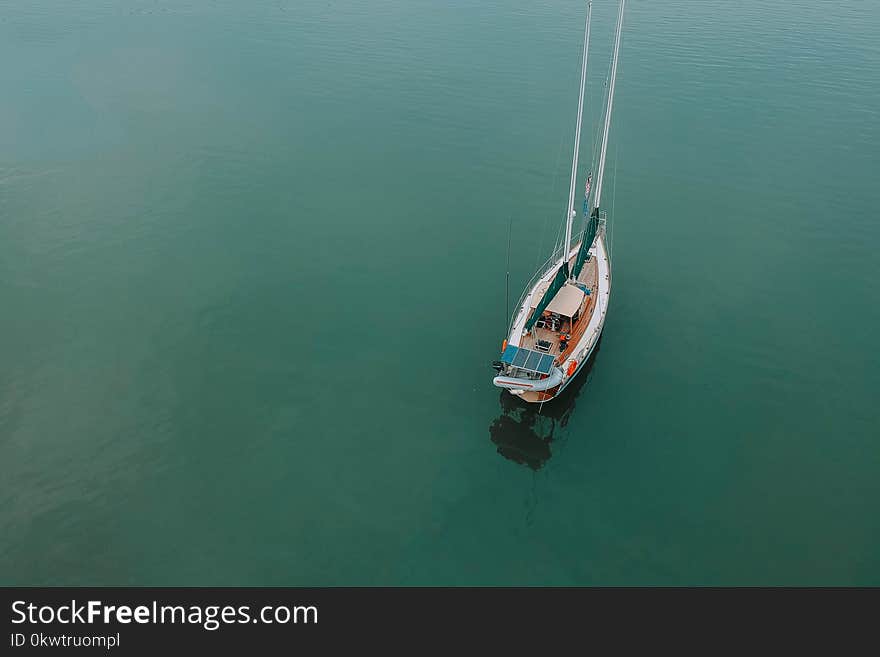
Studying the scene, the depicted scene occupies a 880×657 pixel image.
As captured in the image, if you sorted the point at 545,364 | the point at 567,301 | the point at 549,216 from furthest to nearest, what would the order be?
the point at 549,216 → the point at 567,301 → the point at 545,364

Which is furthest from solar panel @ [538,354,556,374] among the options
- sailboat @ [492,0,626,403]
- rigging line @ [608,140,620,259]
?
rigging line @ [608,140,620,259]

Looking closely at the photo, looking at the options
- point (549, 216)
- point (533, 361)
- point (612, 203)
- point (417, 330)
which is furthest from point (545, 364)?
point (612, 203)

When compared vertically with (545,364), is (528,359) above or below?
above

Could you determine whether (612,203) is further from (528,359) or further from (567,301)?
(528,359)

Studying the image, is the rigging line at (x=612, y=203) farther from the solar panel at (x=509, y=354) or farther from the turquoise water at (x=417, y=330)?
the solar panel at (x=509, y=354)

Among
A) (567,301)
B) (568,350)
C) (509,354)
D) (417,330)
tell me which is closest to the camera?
(509,354)

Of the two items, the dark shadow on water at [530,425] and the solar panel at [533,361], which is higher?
the solar panel at [533,361]

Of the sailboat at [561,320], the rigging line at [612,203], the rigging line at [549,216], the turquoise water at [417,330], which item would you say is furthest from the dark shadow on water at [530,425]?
the rigging line at [612,203]

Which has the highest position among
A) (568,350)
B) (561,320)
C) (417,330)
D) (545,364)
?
(561,320)

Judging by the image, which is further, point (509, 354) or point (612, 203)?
point (612, 203)
